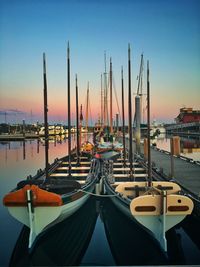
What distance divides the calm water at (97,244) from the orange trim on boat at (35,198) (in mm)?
1054

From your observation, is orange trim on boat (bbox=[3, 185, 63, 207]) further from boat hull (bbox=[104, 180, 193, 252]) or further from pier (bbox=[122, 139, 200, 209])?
pier (bbox=[122, 139, 200, 209])

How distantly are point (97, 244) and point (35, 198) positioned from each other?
2009 millimetres

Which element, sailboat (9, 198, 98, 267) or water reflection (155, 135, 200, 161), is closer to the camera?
sailboat (9, 198, 98, 267)

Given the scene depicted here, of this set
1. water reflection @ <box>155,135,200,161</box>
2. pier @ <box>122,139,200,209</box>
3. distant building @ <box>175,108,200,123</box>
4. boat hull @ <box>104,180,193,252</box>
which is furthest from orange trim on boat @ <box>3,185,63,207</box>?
distant building @ <box>175,108,200,123</box>

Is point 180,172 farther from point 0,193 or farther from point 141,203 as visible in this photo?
point 0,193

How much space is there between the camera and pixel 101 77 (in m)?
20.6

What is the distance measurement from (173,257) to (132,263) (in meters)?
0.77

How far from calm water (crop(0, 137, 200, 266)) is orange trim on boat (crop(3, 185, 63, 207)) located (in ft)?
3.46

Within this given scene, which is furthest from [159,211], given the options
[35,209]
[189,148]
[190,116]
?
[190,116]

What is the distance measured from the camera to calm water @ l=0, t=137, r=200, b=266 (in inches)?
198

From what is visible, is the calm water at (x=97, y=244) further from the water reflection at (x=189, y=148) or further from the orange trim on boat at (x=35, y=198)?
the water reflection at (x=189, y=148)

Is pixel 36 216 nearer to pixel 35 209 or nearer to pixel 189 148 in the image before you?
pixel 35 209

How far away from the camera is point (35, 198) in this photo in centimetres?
474

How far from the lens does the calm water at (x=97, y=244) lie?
5035 mm
